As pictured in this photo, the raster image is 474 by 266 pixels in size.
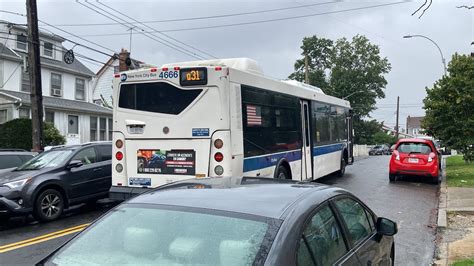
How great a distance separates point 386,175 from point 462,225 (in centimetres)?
910

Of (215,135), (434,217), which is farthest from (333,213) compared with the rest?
(434,217)

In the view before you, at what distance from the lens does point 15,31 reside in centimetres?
2881

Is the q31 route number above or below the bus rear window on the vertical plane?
above

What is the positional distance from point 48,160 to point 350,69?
218 feet

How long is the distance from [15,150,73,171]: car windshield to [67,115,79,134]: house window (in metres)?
19.5

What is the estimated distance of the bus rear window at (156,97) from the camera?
8.81m

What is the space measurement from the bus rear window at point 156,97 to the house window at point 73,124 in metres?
21.2

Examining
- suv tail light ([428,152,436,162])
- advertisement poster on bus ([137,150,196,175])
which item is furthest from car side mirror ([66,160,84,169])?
suv tail light ([428,152,436,162])

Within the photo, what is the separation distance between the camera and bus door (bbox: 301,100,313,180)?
12.2 m

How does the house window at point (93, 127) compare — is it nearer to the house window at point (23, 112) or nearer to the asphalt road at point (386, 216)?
the house window at point (23, 112)

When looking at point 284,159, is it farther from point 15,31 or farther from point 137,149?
point 15,31

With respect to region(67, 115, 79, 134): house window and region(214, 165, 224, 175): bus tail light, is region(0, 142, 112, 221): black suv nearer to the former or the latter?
region(214, 165, 224, 175): bus tail light

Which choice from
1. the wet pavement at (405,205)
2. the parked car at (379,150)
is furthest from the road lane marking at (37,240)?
the parked car at (379,150)

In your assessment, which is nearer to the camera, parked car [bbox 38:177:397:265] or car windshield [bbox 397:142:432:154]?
parked car [bbox 38:177:397:265]
